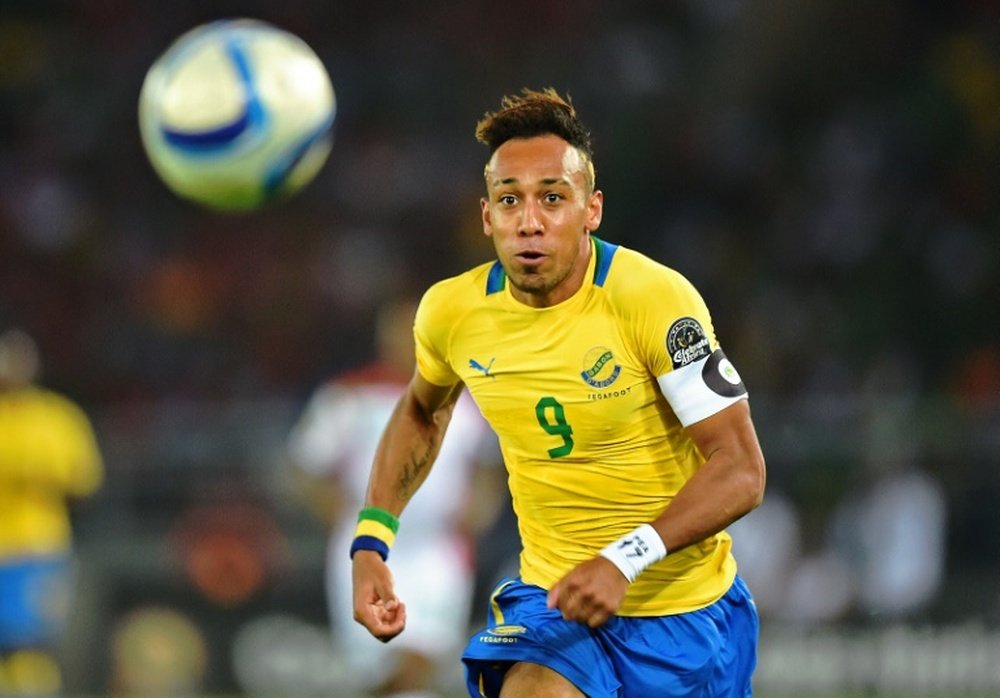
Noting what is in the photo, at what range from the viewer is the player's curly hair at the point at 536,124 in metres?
4.29

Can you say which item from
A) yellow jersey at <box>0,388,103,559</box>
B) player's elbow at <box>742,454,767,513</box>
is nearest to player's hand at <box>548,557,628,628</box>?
player's elbow at <box>742,454,767,513</box>

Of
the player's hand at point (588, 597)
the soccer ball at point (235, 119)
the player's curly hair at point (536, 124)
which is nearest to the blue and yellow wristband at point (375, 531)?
the player's hand at point (588, 597)

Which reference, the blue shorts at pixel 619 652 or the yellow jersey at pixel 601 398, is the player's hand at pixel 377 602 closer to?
the blue shorts at pixel 619 652

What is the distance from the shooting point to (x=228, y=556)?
1101 cm

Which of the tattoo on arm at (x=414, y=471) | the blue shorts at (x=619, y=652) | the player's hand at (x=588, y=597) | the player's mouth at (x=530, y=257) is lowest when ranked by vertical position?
the blue shorts at (x=619, y=652)

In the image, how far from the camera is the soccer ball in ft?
19.3

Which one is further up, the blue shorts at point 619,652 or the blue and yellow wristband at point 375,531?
the blue and yellow wristband at point 375,531

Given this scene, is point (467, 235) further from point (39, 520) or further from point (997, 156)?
point (39, 520)

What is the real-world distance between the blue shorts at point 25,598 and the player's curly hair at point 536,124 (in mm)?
6950

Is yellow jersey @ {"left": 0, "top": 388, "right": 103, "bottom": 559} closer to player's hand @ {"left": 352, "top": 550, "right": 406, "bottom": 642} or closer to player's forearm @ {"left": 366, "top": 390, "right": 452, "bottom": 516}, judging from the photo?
player's forearm @ {"left": 366, "top": 390, "right": 452, "bottom": 516}

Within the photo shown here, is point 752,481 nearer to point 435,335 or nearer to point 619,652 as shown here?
point 619,652

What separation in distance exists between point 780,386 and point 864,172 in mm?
3258

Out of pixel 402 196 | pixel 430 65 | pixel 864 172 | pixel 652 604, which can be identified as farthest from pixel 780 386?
pixel 652 604

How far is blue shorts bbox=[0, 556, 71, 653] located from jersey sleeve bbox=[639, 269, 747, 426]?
7158 millimetres
